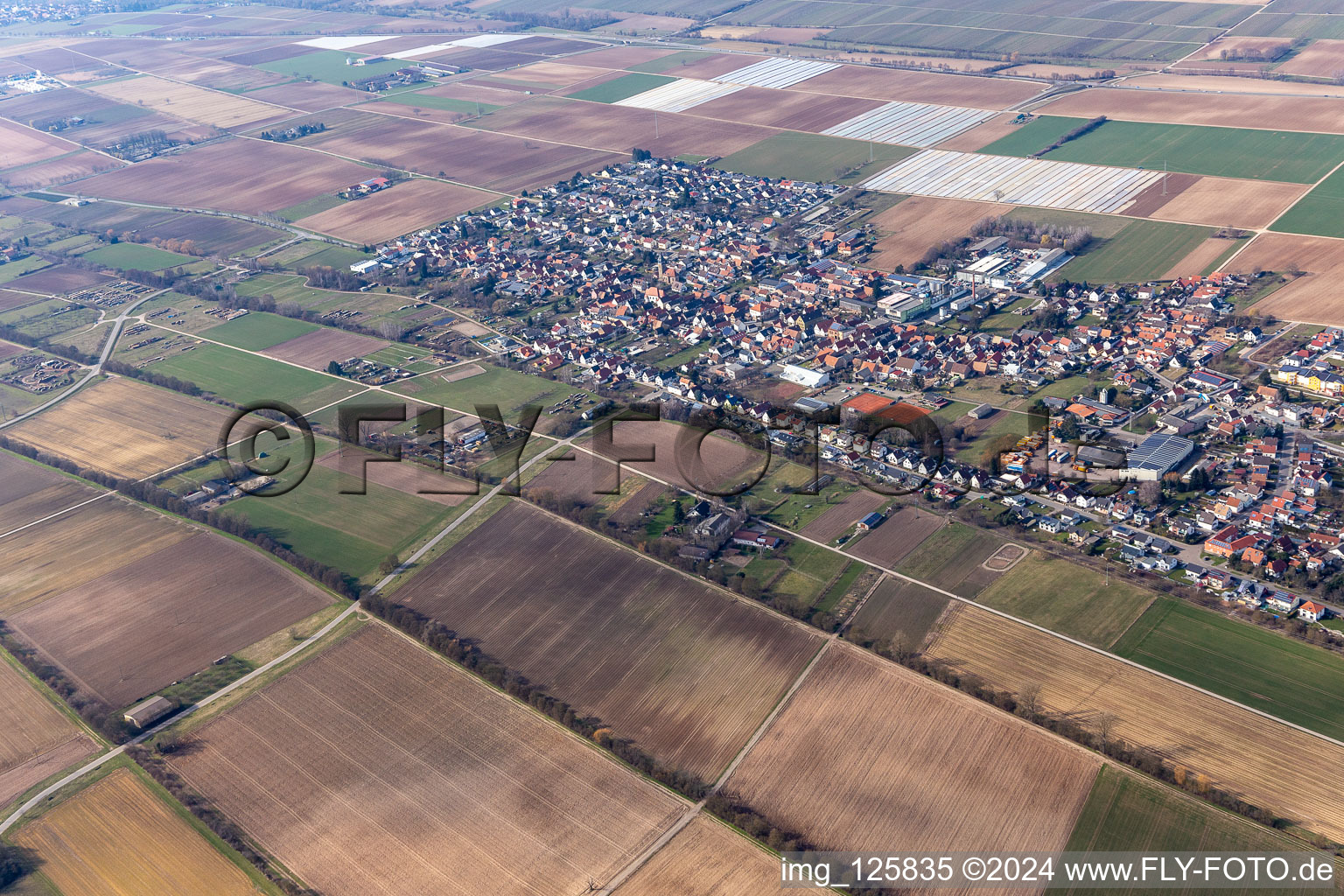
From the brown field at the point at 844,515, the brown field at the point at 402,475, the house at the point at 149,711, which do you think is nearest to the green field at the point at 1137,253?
the brown field at the point at 844,515

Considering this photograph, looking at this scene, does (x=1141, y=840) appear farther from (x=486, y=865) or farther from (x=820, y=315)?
(x=820, y=315)

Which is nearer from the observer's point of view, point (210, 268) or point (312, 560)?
point (312, 560)

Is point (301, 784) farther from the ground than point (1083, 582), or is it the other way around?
point (1083, 582)

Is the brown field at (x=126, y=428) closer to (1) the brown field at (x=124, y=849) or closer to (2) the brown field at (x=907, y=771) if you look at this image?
(1) the brown field at (x=124, y=849)

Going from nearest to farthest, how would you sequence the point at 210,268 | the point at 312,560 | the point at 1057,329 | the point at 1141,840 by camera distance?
the point at 1141,840, the point at 312,560, the point at 1057,329, the point at 210,268

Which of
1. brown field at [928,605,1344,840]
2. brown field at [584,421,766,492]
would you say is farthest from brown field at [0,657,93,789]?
brown field at [928,605,1344,840]

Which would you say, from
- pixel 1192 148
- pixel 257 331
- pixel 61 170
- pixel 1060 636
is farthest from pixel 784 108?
pixel 1060 636

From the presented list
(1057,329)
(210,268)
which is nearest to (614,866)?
(1057,329)
